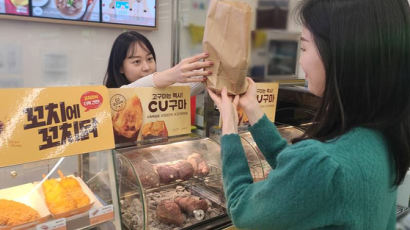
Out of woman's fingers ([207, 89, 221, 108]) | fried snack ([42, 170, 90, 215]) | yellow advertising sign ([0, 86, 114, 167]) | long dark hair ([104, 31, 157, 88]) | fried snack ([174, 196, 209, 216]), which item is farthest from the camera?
long dark hair ([104, 31, 157, 88])

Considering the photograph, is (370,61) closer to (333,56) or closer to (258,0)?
(333,56)

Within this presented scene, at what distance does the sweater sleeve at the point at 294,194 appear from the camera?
748 millimetres

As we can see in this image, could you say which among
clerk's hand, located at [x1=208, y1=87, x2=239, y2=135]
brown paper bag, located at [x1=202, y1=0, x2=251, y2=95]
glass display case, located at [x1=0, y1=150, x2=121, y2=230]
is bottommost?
glass display case, located at [x1=0, y1=150, x2=121, y2=230]

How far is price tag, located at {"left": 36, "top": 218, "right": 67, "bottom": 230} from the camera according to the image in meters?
1.09

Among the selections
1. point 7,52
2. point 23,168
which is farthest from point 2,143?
point 7,52

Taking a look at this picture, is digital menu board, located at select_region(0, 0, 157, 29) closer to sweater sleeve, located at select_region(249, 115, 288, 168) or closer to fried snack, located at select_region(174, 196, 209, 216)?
fried snack, located at select_region(174, 196, 209, 216)

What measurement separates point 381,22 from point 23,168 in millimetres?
1328

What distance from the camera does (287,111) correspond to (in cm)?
248

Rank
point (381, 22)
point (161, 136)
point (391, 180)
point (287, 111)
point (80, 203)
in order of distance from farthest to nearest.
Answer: point (287, 111), point (161, 136), point (80, 203), point (391, 180), point (381, 22)

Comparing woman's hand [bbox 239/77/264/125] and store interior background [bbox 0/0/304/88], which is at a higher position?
store interior background [bbox 0/0/304/88]

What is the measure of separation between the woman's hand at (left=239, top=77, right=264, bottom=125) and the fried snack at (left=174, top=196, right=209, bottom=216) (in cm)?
55

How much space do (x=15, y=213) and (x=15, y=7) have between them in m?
1.70

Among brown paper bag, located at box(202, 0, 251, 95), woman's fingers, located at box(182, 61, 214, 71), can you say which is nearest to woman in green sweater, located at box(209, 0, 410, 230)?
brown paper bag, located at box(202, 0, 251, 95)

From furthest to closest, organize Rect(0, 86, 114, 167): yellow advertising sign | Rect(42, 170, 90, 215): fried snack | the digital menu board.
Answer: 1. the digital menu board
2. Rect(42, 170, 90, 215): fried snack
3. Rect(0, 86, 114, 167): yellow advertising sign
